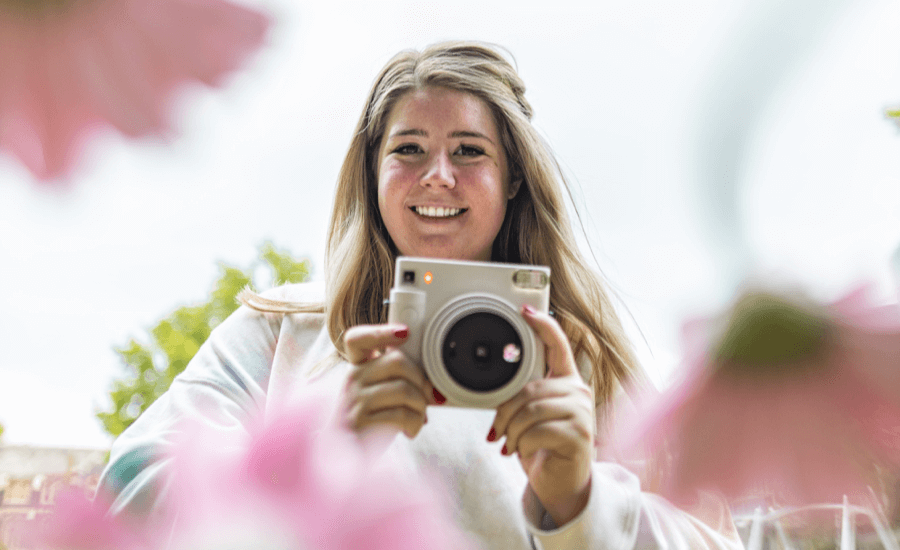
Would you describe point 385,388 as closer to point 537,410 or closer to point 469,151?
point 537,410

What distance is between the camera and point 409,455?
48 cm

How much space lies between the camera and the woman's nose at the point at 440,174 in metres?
0.48

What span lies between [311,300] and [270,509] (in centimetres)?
36

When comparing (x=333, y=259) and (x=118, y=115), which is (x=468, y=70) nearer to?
(x=333, y=259)

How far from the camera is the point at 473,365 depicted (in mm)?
346

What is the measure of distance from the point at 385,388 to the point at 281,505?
0.37 ft

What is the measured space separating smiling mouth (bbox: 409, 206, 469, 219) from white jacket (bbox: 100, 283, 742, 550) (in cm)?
14

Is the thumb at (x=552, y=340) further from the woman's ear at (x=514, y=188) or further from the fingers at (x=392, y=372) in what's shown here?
the woman's ear at (x=514, y=188)

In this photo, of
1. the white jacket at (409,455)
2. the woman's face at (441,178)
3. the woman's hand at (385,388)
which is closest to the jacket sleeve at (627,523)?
the white jacket at (409,455)

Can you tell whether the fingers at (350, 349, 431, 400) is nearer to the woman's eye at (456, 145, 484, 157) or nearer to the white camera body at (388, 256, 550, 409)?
the white camera body at (388, 256, 550, 409)

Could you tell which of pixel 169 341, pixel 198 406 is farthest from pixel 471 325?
pixel 169 341

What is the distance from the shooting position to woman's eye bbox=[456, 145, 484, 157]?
522 mm

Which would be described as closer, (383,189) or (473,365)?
(473,365)

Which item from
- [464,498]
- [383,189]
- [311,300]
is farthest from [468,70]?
[464,498]
